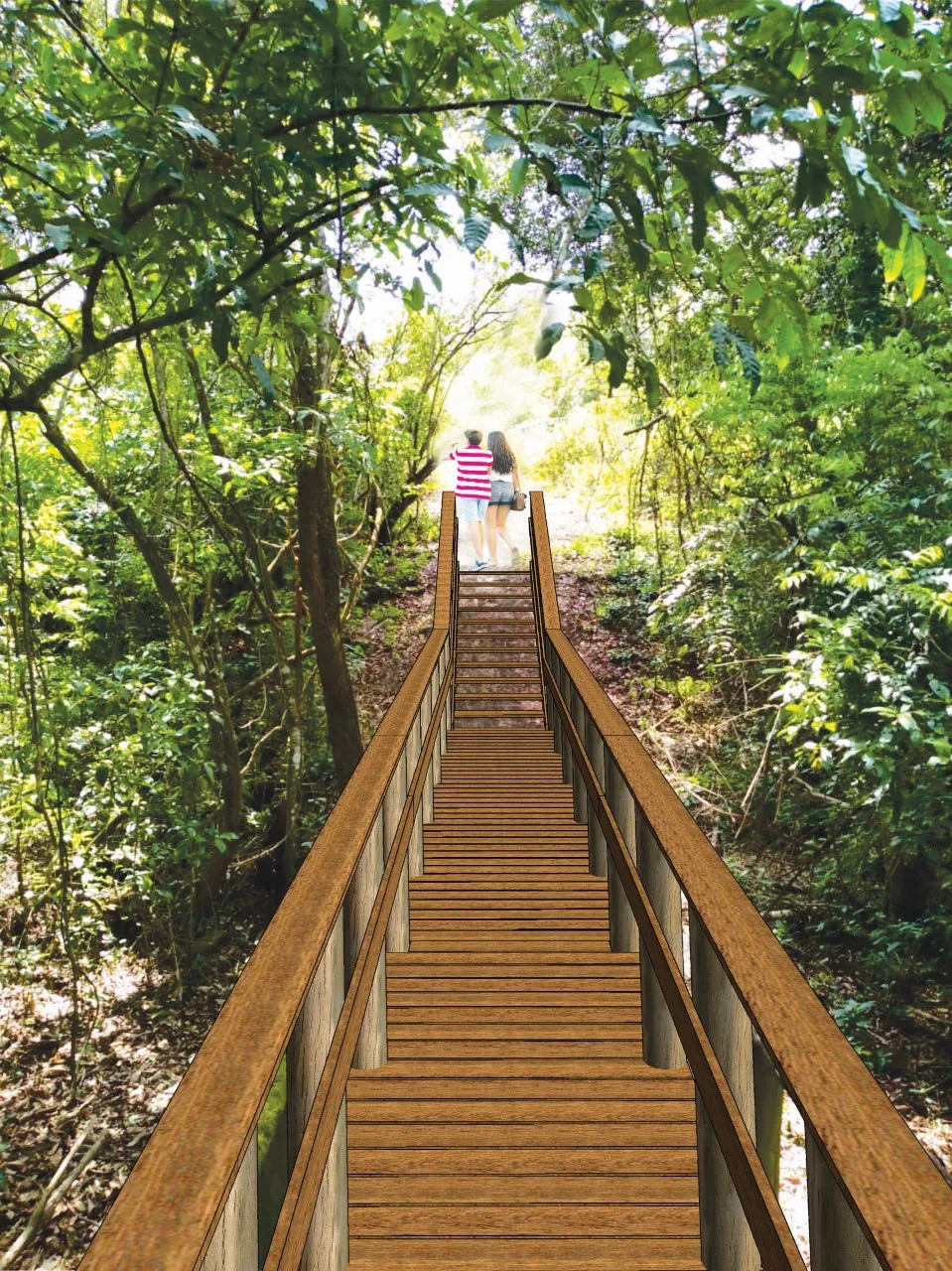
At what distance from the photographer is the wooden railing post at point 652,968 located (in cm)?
240

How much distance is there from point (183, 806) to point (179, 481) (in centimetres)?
290

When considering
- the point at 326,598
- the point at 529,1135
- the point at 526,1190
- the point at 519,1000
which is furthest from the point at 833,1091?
the point at 326,598

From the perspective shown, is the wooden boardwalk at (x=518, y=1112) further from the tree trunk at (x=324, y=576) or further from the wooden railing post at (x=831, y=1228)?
the tree trunk at (x=324, y=576)

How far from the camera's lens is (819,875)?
24.7 feet

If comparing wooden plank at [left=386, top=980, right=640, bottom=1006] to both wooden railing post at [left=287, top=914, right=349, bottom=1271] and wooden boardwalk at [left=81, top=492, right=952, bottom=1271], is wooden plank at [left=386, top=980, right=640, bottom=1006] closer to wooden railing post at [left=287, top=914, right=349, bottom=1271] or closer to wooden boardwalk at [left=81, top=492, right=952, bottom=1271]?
wooden boardwalk at [left=81, top=492, right=952, bottom=1271]

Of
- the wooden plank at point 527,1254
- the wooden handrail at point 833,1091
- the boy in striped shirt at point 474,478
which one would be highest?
the boy in striped shirt at point 474,478

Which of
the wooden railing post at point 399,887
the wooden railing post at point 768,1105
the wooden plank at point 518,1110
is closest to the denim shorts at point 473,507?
the wooden railing post at point 399,887

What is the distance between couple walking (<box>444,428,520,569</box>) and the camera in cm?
1038

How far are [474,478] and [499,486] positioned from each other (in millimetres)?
781

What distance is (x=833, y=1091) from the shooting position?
3.28 feet

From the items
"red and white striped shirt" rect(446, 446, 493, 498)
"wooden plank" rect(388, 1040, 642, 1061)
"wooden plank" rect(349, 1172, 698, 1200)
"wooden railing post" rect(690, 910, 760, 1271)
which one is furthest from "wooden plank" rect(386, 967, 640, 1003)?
"red and white striped shirt" rect(446, 446, 493, 498)

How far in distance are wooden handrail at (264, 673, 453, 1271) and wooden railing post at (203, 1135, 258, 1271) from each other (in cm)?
3

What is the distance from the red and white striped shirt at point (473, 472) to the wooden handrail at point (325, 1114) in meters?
8.42

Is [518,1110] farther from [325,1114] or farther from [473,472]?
[473,472]
